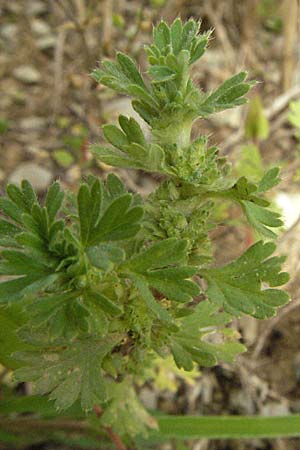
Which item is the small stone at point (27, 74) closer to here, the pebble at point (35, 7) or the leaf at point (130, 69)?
the pebble at point (35, 7)

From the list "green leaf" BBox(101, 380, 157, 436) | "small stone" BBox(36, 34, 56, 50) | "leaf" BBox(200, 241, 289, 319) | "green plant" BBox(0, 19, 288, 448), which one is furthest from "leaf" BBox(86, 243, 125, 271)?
"small stone" BBox(36, 34, 56, 50)

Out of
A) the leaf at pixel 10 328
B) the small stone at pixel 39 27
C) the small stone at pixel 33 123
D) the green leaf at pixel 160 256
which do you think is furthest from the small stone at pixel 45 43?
the green leaf at pixel 160 256

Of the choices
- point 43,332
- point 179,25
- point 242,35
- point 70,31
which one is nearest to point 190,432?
point 43,332

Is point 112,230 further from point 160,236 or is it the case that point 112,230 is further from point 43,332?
point 43,332

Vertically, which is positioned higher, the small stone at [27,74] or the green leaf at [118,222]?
the small stone at [27,74]

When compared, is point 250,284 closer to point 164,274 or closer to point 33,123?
point 164,274

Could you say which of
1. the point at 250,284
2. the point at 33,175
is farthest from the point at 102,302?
the point at 33,175
